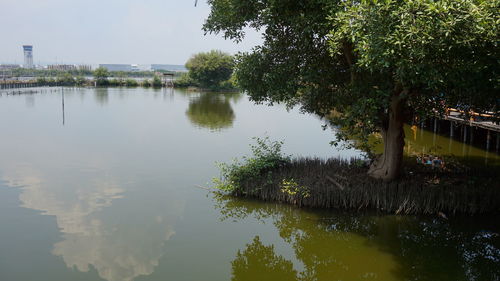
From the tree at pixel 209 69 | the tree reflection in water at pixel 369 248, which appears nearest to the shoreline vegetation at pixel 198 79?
the tree at pixel 209 69

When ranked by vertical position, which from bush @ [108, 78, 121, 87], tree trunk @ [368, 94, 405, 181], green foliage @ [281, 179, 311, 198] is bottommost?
green foliage @ [281, 179, 311, 198]

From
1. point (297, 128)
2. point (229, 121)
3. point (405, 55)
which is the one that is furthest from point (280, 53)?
point (229, 121)

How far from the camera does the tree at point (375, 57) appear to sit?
838 centimetres

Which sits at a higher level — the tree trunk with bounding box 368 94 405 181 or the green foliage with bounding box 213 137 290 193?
the tree trunk with bounding box 368 94 405 181

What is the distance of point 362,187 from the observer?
42.2 feet

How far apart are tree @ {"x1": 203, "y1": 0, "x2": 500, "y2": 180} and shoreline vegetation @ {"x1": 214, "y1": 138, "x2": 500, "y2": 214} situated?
0.93m

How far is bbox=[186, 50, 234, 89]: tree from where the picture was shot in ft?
243

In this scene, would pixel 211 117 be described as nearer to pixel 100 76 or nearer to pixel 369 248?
pixel 369 248

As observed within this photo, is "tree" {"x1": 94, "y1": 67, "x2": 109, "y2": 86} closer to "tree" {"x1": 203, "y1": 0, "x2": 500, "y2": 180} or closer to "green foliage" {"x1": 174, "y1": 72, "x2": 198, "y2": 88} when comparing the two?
"green foliage" {"x1": 174, "y1": 72, "x2": 198, "y2": 88}

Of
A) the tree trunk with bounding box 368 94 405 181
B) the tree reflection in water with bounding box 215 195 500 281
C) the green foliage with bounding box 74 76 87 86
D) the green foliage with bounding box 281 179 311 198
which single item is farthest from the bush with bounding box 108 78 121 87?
the tree trunk with bounding box 368 94 405 181

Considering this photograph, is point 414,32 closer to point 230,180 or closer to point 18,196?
point 230,180

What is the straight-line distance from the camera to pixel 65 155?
20.2 metres

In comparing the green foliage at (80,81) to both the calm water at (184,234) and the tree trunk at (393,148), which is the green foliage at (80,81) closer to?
the calm water at (184,234)

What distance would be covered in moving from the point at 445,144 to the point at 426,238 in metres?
15.2
